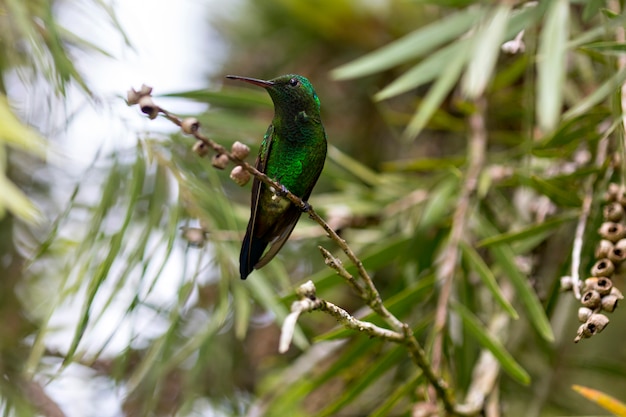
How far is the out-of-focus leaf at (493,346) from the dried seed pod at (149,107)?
36.9 inches

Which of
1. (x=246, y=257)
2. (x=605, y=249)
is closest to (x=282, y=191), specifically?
(x=246, y=257)

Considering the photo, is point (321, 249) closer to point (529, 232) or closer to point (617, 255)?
point (617, 255)

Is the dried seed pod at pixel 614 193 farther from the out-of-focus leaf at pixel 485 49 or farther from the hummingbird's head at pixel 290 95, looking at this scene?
the hummingbird's head at pixel 290 95

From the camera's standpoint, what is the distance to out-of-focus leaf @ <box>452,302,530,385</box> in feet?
5.17

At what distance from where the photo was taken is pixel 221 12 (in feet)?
11.3

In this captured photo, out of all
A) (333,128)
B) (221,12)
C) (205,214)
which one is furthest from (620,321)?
(221,12)

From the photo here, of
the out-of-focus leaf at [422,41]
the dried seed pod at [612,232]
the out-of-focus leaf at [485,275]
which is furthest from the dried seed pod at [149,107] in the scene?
the out-of-focus leaf at [422,41]

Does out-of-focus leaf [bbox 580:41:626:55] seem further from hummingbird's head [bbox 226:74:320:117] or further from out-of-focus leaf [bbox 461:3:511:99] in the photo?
hummingbird's head [bbox 226:74:320:117]

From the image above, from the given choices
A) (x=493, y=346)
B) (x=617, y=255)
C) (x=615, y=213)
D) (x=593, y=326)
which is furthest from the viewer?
(x=493, y=346)

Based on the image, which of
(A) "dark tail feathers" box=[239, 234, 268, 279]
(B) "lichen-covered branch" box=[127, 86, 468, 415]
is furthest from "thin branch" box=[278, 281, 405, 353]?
(A) "dark tail feathers" box=[239, 234, 268, 279]

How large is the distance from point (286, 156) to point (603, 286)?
508mm

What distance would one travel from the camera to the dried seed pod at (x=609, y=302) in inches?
44.5

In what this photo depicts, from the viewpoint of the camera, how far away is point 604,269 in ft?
3.91

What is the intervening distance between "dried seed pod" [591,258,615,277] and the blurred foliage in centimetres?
22
